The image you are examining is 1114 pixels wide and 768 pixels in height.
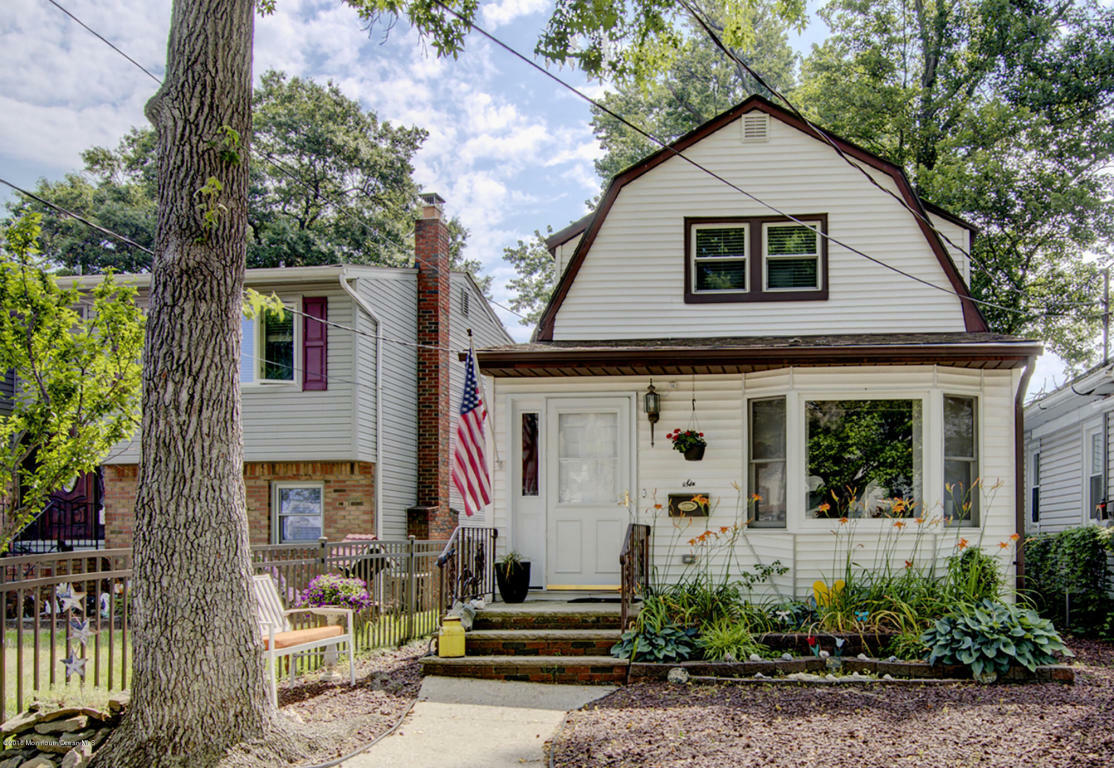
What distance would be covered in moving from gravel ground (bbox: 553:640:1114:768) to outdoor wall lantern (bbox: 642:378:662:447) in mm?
3203

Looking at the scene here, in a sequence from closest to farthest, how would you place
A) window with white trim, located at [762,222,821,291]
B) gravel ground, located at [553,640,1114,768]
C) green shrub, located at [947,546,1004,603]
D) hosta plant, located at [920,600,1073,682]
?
1. gravel ground, located at [553,640,1114,768]
2. hosta plant, located at [920,600,1073,682]
3. green shrub, located at [947,546,1004,603]
4. window with white trim, located at [762,222,821,291]

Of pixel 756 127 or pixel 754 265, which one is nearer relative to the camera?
pixel 754 265

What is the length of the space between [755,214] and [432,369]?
7677 millimetres

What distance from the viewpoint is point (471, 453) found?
9.54 m

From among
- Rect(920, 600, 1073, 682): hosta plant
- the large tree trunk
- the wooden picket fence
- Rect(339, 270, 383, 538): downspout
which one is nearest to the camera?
the large tree trunk

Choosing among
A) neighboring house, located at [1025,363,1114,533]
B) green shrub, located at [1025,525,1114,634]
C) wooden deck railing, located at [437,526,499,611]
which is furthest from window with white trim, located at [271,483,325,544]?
neighboring house, located at [1025,363,1114,533]

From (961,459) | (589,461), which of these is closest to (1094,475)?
(961,459)

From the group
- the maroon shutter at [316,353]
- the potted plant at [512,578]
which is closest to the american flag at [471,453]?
the potted plant at [512,578]

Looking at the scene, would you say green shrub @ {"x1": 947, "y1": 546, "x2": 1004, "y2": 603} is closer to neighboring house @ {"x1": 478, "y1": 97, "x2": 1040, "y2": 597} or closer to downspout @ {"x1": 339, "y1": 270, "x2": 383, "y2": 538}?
neighboring house @ {"x1": 478, "y1": 97, "x2": 1040, "y2": 597}

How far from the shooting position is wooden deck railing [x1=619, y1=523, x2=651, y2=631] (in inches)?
322

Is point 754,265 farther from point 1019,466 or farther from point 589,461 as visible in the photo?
point 1019,466

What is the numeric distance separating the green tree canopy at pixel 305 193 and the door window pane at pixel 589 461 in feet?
60.9

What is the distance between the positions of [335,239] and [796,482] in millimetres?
21105

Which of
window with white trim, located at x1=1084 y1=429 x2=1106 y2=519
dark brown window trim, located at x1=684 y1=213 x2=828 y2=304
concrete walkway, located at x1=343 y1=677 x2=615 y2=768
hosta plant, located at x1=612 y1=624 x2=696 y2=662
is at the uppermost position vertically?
dark brown window trim, located at x1=684 y1=213 x2=828 y2=304
